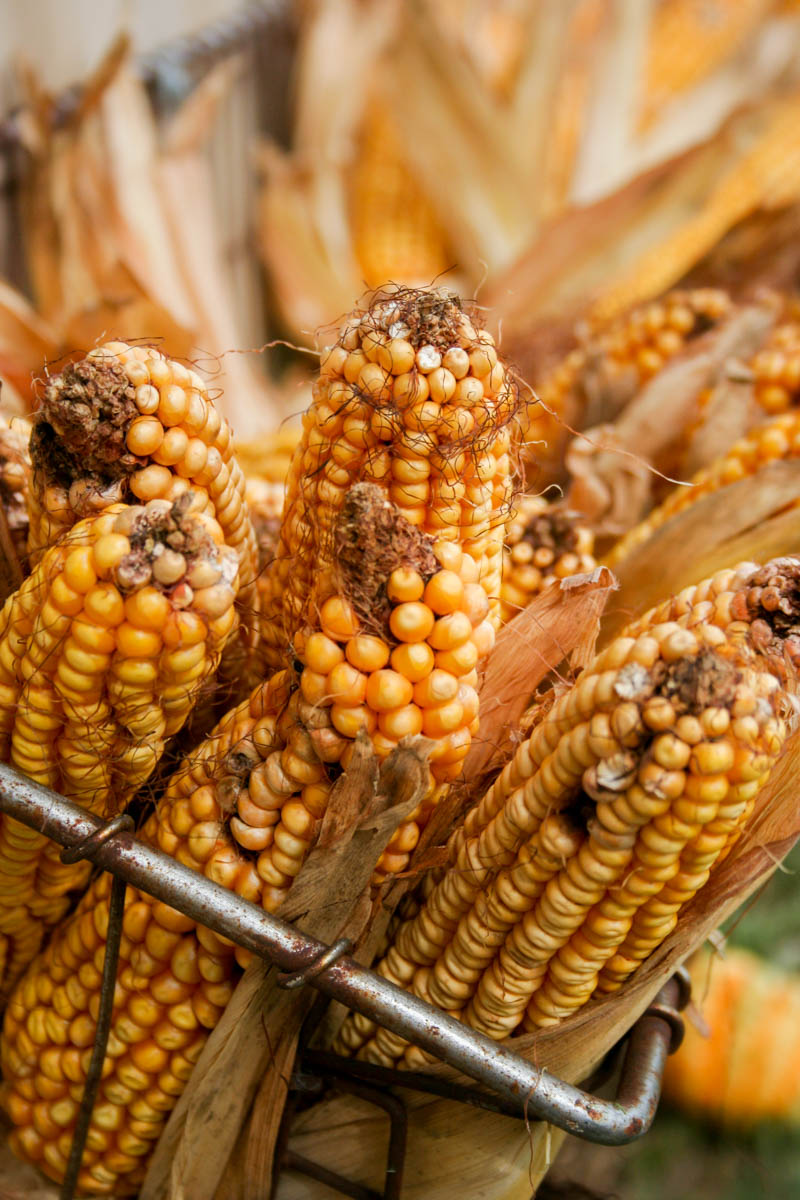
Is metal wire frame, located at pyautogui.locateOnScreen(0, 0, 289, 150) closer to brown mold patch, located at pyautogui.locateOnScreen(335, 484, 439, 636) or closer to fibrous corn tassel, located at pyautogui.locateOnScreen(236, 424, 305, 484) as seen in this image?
fibrous corn tassel, located at pyautogui.locateOnScreen(236, 424, 305, 484)

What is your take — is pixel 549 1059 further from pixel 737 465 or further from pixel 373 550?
pixel 737 465

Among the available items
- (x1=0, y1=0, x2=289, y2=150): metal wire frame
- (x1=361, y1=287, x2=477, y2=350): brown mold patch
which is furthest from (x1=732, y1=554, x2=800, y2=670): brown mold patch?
(x1=0, y1=0, x2=289, y2=150): metal wire frame

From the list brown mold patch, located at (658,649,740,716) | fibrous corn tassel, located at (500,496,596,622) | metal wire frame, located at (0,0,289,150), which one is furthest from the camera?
metal wire frame, located at (0,0,289,150)

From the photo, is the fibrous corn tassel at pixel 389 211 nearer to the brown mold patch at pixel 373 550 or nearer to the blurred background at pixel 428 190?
the blurred background at pixel 428 190

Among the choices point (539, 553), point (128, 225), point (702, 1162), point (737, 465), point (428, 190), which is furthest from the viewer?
point (428, 190)

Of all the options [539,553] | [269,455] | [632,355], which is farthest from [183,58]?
[539,553]

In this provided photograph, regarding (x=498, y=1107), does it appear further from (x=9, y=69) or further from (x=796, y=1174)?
(x=9, y=69)
